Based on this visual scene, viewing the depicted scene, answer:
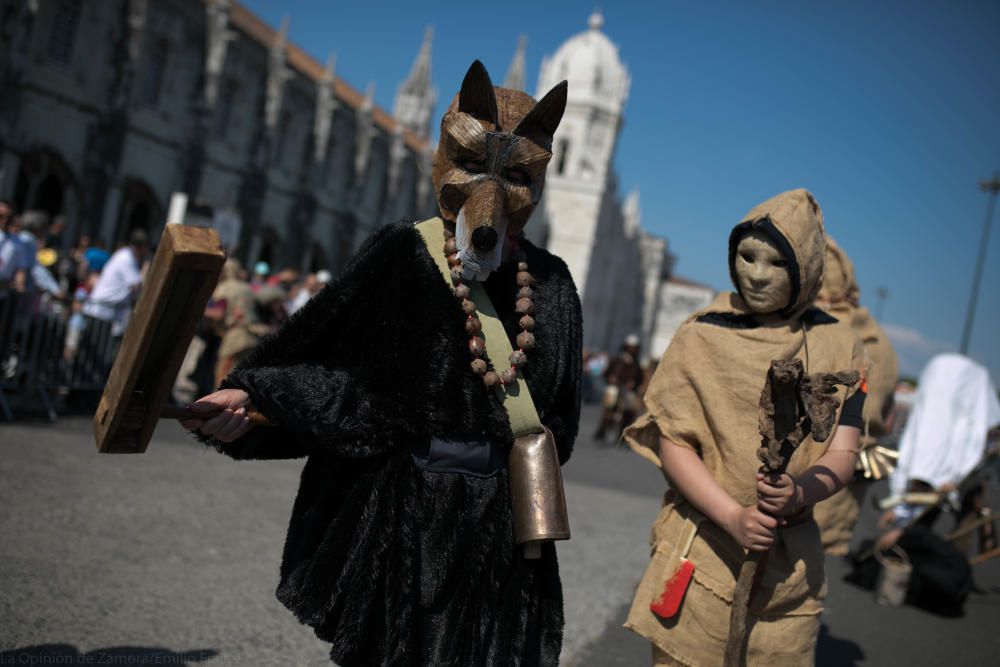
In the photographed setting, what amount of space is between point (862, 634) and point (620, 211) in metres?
69.9

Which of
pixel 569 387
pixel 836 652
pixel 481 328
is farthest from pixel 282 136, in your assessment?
pixel 481 328

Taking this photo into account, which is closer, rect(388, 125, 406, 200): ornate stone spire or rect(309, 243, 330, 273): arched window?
rect(309, 243, 330, 273): arched window

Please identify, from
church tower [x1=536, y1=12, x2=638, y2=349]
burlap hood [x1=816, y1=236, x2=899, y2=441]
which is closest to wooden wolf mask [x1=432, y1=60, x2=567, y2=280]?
burlap hood [x1=816, y1=236, x2=899, y2=441]

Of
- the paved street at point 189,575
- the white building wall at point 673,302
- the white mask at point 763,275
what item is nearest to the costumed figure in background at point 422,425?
the white mask at point 763,275

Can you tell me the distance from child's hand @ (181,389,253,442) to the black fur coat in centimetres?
5

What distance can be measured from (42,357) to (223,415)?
723cm

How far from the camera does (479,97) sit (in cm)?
249

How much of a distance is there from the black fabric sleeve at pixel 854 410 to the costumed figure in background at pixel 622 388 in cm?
1363

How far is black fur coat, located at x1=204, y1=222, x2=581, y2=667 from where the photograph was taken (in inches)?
91.9

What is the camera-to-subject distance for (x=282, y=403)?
7.72 ft

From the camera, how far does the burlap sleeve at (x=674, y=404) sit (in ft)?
9.67

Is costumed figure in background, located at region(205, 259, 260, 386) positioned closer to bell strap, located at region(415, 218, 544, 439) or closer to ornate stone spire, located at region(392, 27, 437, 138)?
bell strap, located at region(415, 218, 544, 439)

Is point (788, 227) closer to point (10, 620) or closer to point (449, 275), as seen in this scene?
point (449, 275)

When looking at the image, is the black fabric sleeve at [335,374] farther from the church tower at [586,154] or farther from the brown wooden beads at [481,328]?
the church tower at [586,154]
